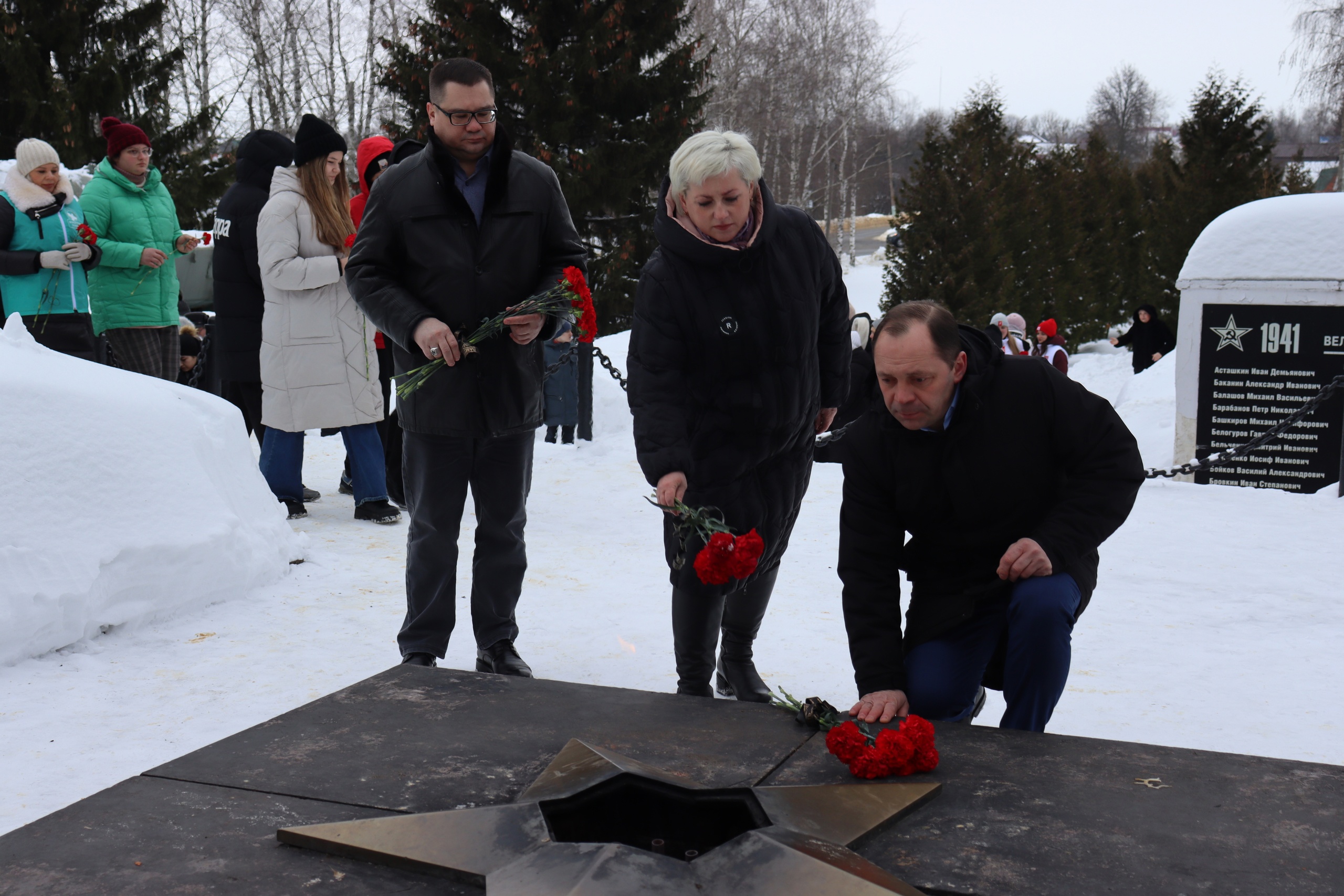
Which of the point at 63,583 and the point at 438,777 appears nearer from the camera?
the point at 438,777

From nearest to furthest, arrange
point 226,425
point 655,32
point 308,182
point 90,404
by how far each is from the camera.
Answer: point 90,404, point 226,425, point 308,182, point 655,32

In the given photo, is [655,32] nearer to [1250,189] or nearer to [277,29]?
[1250,189]

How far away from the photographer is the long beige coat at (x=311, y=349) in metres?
5.70

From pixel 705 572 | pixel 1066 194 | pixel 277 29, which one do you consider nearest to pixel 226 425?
pixel 705 572

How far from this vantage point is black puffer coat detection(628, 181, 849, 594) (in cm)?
333

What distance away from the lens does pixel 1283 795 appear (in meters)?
2.11

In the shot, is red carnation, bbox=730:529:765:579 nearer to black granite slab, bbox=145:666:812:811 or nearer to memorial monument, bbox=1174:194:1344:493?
black granite slab, bbox=145:666:812:811

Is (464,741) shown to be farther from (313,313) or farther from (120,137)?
(120,137)

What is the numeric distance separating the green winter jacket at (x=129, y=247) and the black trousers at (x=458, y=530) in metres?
3.49

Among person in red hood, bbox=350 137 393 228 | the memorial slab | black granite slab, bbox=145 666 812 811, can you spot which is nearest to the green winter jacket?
person in red hood, bbox=350 137 393 228

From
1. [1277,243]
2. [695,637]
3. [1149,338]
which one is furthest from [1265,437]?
[1149,338]

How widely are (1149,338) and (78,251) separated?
47.0 ft

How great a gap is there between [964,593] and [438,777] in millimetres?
1387

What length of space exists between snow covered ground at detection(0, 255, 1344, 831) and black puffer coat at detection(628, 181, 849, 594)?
767mm
